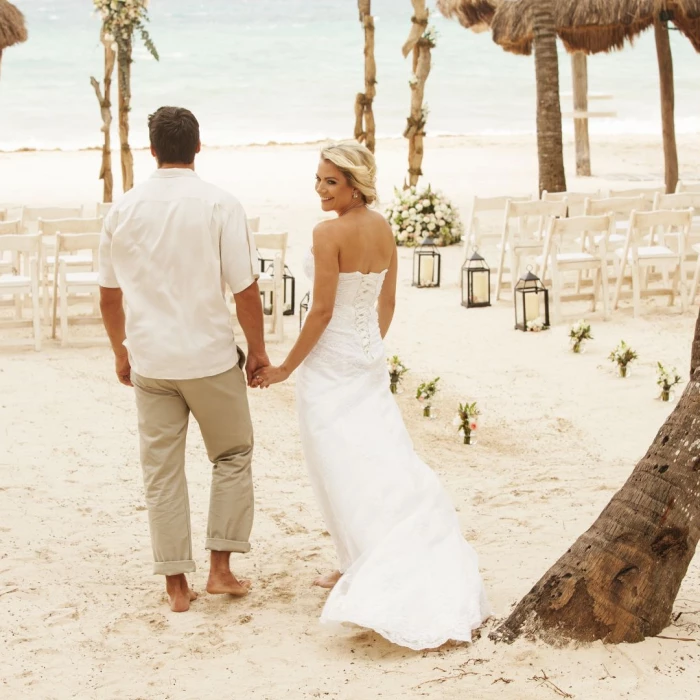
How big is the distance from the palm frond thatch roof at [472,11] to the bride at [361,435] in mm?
15788

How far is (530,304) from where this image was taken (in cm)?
898

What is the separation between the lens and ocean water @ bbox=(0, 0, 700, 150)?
185 ft

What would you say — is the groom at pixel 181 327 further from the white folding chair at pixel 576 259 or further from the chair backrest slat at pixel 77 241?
the white folding chair at pixel 576 259

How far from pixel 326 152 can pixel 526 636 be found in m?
1.73

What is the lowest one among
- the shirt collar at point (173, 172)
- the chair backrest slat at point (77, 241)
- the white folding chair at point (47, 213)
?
the chair backrest slat at point (77, 241)

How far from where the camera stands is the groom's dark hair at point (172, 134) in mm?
3730

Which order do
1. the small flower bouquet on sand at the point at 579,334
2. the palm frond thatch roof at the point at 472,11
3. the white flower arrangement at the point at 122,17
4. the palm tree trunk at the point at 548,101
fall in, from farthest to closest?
1. the palm frond thatch roof at the point at 472,11
2. the white flower arrangement at the point at 122,17
3. the palm tree trunk at the point at 548,101
4. the small flower bouquet on sand at the point at 579,334

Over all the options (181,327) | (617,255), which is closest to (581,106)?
(617,255)

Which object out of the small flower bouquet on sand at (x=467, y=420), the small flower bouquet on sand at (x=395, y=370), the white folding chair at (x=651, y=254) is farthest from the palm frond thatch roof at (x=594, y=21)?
the small flower bouquet on sand at (x=467, y=420)

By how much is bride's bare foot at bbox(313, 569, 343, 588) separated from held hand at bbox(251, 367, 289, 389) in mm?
807

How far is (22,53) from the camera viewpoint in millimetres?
76688

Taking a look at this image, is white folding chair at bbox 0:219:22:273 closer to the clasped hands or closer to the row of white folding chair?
the row of white folding chair

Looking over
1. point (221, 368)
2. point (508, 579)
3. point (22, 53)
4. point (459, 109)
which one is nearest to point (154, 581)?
point (221, 368)

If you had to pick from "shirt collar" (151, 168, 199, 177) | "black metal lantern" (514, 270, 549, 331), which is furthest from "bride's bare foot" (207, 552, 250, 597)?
"black metal lantern" (514, 270, 549, 331)
